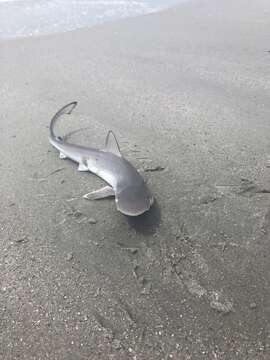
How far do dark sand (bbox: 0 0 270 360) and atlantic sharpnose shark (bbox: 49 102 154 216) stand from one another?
110mm

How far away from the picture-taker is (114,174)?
10.9 feet

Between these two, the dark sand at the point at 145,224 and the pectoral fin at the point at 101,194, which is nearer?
the dark sand at the point at 145,224

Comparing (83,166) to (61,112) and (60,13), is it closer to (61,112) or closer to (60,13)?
(61,112)

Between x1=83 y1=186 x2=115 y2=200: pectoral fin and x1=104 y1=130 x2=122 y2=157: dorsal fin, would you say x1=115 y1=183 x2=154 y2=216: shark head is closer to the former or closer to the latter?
x1=83 y1=186 x2=115 y2=200: pectoral fin

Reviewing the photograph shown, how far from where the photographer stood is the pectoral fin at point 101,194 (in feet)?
10.8

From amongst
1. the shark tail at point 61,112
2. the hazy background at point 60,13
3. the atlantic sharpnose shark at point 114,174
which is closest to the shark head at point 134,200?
the atlantic sharpnose shark at point 114,174

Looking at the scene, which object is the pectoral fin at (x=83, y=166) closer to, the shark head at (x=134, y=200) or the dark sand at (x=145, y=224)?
the dark sand at (x=145, y=224)

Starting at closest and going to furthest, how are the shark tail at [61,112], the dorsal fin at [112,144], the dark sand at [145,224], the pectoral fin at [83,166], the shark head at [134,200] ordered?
the dark sand at [145,224] → the shark head at [134,200] → the dorsal fin at [112,144] → the pectoral fin at [83,166] → the shark tail at [61,112]

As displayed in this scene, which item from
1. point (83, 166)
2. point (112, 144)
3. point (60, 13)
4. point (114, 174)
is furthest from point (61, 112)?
point (60, 13)

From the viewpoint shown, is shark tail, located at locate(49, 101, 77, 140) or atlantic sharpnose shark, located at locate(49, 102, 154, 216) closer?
atlantic sharpnose shark, located at locate(49, 102, 154, 216)

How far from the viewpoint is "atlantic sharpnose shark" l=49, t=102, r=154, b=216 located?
2.92 m

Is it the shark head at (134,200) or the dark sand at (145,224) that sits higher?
the shark head at (134,200)


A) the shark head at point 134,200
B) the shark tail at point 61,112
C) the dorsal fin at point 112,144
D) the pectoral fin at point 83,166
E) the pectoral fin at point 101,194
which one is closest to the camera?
the shark head at point 134,200

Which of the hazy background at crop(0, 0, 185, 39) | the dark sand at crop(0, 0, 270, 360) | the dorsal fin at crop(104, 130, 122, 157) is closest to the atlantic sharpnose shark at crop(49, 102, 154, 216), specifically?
the dorsal fin at crop(104, 130, 122, 157)
